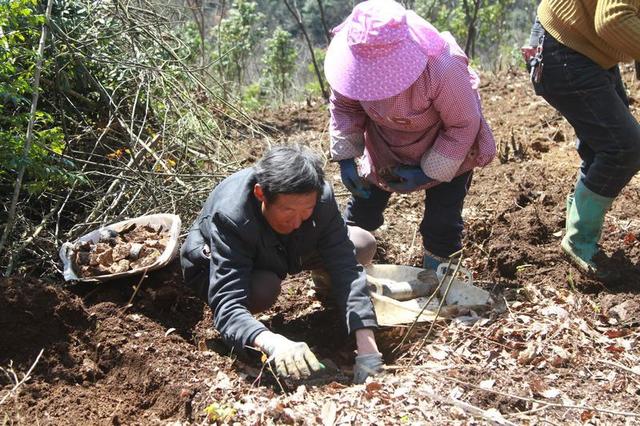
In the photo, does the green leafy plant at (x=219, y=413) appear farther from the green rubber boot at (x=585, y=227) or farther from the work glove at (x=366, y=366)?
the green rubber boot at (x=585, y=227)

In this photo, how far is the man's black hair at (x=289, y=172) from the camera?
290cm

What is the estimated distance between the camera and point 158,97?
5145 millimetres

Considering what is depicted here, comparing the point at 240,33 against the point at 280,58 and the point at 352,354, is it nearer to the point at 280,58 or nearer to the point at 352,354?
the point at 280,58

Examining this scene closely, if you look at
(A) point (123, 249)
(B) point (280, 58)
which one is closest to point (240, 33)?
(B) point (280, 58)

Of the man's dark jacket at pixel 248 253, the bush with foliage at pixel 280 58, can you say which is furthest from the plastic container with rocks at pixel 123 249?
the bush with foliage at pixel 280 58

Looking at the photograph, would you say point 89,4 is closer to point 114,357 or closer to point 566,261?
point 114,357

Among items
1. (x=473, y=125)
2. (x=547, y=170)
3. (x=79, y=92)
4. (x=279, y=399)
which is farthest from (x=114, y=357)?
(x=547, y=170)

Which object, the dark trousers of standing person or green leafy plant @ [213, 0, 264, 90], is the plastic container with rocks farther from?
green leafy plant @ [213, 0, 264, 90]

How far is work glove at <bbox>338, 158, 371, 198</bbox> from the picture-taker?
3593 mm

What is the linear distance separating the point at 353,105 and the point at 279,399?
4.66 feet

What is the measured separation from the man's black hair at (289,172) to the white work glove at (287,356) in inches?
21.9

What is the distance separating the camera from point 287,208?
9.75 feet

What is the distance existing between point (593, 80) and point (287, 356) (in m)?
1.82

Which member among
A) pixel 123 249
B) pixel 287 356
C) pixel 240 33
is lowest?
pixel 240 33
